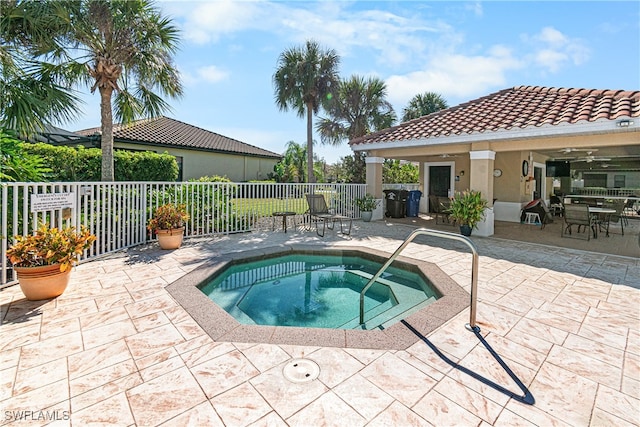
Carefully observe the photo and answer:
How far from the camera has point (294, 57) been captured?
14.9m

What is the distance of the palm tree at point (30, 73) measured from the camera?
17.0 ft

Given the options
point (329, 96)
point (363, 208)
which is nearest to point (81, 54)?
point (363, 208)

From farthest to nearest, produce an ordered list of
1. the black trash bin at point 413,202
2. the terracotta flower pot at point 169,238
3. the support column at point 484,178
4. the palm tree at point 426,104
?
the palm tree at point 426,104 < the black trash bin at point 413,202 < the support column at point 484,178 < the terracotta flower pot at point 169,238

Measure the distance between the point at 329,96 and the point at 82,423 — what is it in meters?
15.5

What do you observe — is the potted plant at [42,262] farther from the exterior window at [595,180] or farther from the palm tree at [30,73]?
the exterior window at [595,180]

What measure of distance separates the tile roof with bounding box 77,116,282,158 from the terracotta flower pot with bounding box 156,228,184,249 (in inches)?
339

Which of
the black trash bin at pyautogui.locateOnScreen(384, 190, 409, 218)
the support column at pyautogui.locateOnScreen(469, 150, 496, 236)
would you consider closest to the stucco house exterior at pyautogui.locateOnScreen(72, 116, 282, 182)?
the black trash bin at pyautogui.locateOnScreen(384, 190, 409, 218)

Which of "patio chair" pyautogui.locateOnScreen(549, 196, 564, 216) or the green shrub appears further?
"patio chair" pyautogui.locateOnScreen(549, 196, 564, 216)

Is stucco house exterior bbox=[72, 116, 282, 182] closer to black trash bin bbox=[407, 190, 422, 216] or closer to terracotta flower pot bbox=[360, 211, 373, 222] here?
terracotta flower pot bbox=[360, 211, 373, 222]

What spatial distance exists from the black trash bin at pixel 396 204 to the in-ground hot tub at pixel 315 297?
6.30 m

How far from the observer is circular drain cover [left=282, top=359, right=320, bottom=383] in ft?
7.76

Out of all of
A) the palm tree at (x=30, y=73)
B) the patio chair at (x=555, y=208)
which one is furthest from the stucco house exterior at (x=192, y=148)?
the patio chair at (x=555, y=208)

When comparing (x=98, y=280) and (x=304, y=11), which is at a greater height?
(x=304, y=11)

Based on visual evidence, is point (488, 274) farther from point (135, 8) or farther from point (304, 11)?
point (135, 8)
